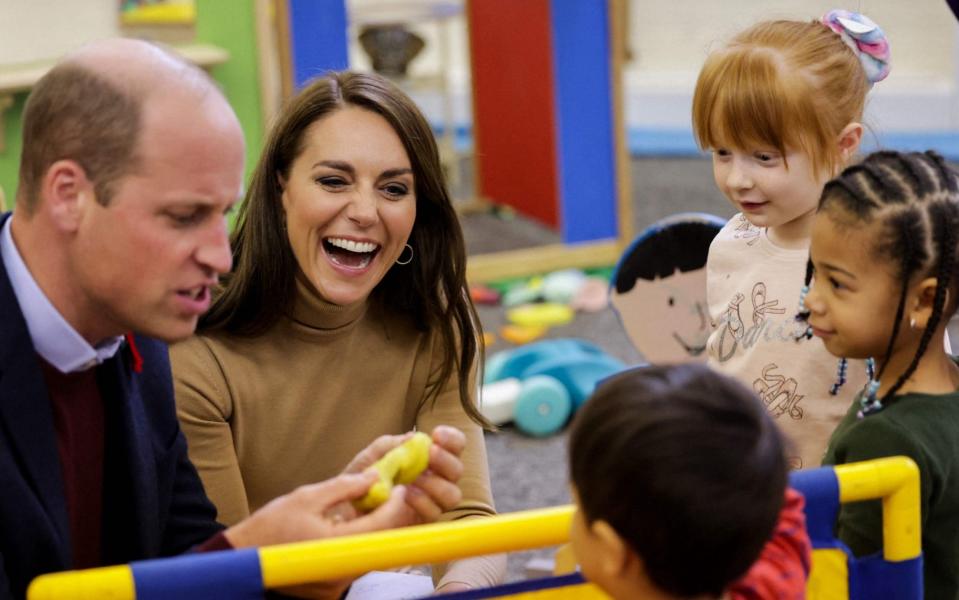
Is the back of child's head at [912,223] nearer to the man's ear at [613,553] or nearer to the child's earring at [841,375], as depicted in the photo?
the child's earring at [841,375]

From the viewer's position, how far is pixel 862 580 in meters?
1.32

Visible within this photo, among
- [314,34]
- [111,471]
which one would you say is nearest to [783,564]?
[111,471]

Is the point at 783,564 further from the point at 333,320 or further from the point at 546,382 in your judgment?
the point at 546,382

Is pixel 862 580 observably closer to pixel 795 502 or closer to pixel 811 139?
pixel 795 502

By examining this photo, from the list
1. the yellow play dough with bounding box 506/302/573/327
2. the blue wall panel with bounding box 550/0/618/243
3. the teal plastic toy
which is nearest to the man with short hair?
the teal plastic toy

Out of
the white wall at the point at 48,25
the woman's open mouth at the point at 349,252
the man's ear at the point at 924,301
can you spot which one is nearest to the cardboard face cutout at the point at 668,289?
the woman's open mouth at the point at 349,252

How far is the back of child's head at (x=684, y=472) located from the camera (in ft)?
3.29

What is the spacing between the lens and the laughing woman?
1686mm

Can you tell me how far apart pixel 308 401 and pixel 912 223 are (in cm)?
81

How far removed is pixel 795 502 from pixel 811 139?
2.22 ft

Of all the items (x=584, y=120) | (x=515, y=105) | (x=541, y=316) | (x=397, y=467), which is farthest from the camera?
(x=515, y=105)

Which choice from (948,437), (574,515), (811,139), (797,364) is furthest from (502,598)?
(811,139)

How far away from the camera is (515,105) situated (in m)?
5.03

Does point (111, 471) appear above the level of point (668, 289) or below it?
above
